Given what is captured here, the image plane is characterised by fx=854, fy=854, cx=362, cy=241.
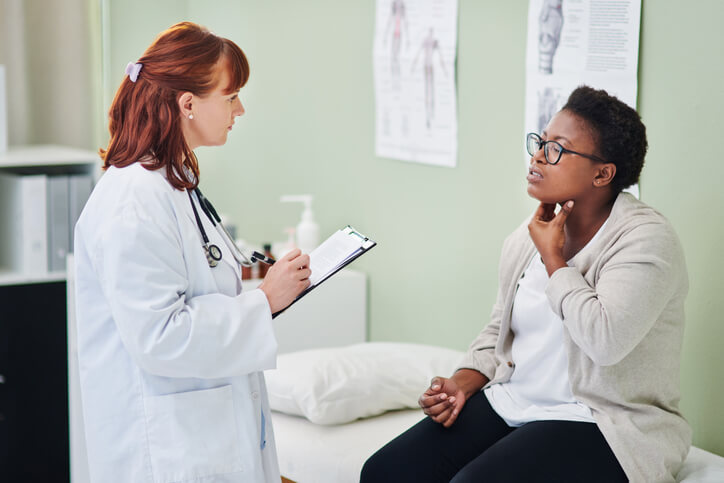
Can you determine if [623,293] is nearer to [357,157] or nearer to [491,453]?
[491,453]

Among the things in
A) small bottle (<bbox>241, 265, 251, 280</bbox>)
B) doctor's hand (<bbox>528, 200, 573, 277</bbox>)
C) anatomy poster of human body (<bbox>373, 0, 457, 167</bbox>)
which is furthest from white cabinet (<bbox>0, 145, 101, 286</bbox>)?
doctor's hand (<bbox>528, 200, 573, 277</bbox>)

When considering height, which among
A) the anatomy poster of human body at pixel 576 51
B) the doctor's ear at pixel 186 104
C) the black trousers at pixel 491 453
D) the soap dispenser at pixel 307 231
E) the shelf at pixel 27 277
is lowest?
the black trousers at pixel 491 453

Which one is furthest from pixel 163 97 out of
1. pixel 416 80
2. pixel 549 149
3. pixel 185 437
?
pixel 416 80

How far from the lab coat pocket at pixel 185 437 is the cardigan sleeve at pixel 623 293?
0.68 metres

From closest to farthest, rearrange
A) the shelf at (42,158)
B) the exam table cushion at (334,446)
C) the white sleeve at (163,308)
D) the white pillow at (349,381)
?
1. the white sleeve at (163,308)
2. the exam table cushion at (334,446)
3. the white pillow at (349,381)
4. the shelf at (42,158)

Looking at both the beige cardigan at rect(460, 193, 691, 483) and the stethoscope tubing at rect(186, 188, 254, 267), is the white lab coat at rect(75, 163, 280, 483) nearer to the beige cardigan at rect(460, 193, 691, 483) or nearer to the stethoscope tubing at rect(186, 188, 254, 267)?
the stethoscope tubing at rect(186, 188, 254, 267)

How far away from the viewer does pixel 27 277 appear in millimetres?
2812

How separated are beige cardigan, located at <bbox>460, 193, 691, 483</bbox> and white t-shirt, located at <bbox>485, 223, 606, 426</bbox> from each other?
5cm

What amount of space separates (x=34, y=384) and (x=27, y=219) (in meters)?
0.55

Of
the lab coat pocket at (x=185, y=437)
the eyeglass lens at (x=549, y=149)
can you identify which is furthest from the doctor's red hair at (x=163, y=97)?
the eyeglass lens at (x=549, y=149)

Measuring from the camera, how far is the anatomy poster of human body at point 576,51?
1.97m

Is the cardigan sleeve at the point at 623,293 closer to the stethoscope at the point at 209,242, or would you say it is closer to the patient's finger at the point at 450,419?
the patient's finger at the point at 450,419

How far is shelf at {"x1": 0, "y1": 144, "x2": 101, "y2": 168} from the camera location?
9.07 feet

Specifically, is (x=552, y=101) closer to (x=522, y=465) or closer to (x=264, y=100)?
(x=522, y=465)
